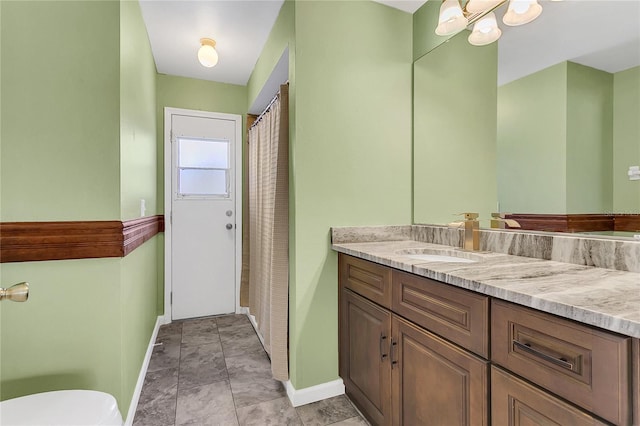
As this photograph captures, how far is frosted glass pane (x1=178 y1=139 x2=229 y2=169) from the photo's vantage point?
3154mm

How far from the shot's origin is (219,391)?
1919mm

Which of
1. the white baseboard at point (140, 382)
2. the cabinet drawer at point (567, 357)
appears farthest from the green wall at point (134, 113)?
the cabinet drawer at point (567, 357)

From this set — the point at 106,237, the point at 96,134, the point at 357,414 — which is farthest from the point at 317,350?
the point at 96,134

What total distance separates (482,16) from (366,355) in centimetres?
187

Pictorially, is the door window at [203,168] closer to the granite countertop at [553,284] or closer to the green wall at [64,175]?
the green wall at [64,175]

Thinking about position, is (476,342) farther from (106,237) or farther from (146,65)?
(146,65)

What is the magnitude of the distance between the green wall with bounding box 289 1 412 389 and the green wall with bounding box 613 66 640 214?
1.08 m

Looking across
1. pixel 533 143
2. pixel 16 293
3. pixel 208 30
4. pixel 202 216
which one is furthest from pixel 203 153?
pixel 533 143

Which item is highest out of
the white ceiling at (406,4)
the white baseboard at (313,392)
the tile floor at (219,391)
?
the white ceiling at (406,4)

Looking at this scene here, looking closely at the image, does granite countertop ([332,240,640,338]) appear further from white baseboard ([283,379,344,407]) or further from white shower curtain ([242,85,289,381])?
white baseboard ([283,379,344,407])

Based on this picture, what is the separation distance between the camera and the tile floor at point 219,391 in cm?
167

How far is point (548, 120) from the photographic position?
135cm

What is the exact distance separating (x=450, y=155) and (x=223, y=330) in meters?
2.44

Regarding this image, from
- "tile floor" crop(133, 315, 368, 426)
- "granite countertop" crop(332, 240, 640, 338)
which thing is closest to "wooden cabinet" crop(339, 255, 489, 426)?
"granite countertop" crop(332, 240, 640, 338)
